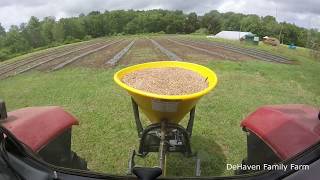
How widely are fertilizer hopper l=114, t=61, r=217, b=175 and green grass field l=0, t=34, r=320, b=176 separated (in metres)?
0.08

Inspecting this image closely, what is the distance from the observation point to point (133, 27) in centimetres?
187

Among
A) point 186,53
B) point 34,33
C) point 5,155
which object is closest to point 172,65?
point 186,53

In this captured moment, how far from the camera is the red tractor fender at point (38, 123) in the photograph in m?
2.12

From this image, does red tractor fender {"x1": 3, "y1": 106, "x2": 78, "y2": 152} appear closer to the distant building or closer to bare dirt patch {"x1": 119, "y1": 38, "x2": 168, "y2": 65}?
bare dirt patch {"x1": 119, "y1": 38, "x2": 168, "y2": 65}

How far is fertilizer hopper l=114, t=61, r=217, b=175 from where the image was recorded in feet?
7.91

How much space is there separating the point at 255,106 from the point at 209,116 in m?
0.28

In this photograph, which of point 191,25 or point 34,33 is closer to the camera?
point 34,33

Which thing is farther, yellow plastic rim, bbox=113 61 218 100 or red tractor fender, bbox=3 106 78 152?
yellow plastic rim, bbox=113 61 218 100

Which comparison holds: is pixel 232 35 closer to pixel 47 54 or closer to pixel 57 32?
pixel 57 32

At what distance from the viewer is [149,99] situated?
2514 mm

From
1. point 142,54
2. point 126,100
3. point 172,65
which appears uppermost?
point 142,54

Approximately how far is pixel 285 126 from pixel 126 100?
944 mm

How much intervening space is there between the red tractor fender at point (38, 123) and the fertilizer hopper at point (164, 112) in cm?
38

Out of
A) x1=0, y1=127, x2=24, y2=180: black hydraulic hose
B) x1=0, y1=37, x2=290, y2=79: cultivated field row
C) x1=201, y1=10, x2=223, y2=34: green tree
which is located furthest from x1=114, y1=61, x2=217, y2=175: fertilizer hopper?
x1=0, y1=127, x2=24, y2=180: black hydraulic hose
